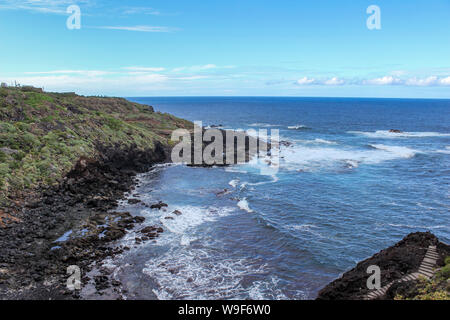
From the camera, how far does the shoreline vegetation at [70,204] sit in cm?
1673

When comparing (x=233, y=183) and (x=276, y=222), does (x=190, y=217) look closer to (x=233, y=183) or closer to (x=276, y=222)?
(x=276, y=222)

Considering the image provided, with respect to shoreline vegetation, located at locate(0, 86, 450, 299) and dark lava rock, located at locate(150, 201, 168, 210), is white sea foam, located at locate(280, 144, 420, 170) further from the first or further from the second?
dark lava rock, located at locate(150, 201, 168, 210)

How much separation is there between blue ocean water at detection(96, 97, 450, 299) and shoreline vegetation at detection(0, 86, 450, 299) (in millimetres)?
2556

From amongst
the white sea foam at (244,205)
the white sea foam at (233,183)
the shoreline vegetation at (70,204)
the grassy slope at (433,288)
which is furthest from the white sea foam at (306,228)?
the white sea foam at (233,183)

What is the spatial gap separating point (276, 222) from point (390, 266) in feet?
47.7

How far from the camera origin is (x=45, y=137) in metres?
39.7

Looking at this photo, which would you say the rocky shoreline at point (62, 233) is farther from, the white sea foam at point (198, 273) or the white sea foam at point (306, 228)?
the white sea foam at point (306, 228)

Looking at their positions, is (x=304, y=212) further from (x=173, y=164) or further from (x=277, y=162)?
(x=173, y=164)

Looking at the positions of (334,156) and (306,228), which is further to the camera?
(334,156)

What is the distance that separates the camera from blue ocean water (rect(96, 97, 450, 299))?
2072 centimetres

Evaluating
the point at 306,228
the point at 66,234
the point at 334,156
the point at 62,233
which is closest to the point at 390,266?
the point at 306,228

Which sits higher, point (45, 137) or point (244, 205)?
point (45, 137)

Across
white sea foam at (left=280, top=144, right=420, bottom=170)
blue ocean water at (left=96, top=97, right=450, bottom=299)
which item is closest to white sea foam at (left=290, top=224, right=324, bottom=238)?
blue ocean water at (left=96, top=97, right=450, bottom=299)

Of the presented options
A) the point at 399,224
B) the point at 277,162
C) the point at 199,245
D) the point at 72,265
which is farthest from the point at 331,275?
the point at 277,162
